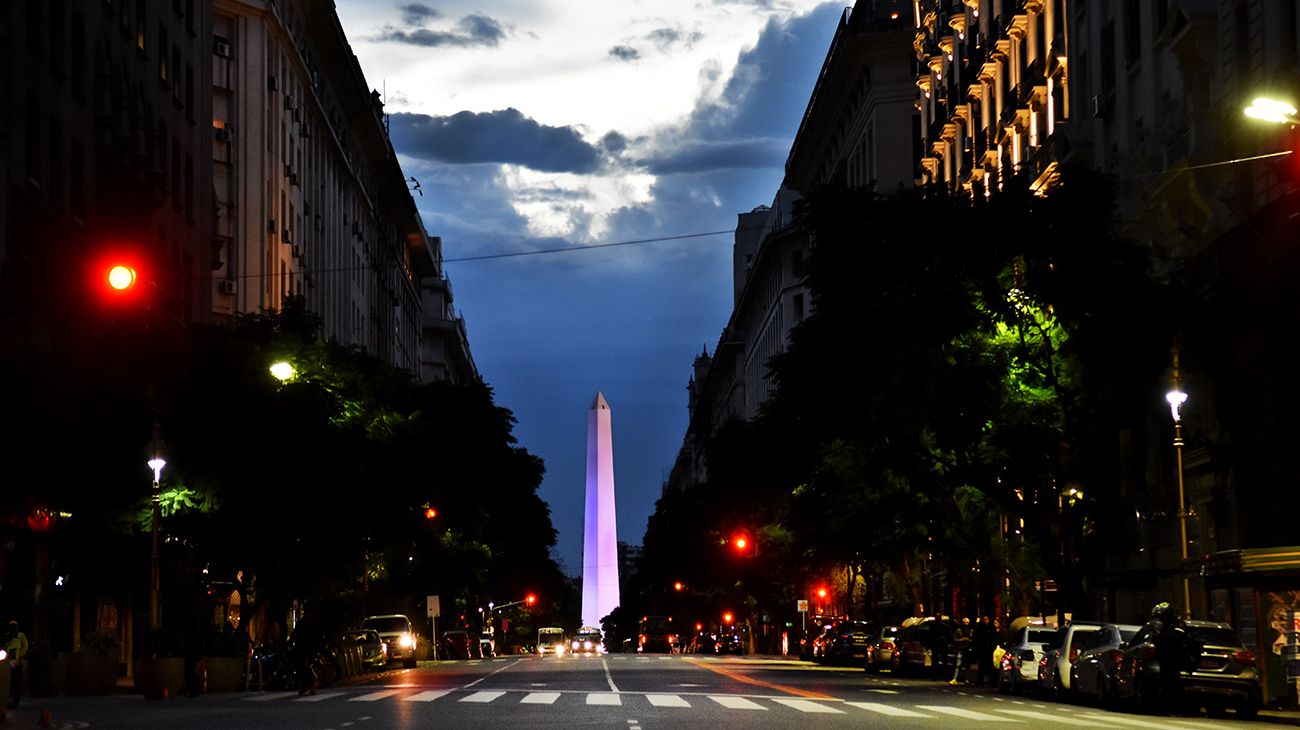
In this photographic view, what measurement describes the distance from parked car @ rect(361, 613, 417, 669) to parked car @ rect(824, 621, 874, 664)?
1554 centimetres

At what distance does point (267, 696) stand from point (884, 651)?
2938 centimetres

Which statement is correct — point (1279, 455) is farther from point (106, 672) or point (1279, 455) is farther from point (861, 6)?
point (861, 6)

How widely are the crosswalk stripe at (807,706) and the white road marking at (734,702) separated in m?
0.55

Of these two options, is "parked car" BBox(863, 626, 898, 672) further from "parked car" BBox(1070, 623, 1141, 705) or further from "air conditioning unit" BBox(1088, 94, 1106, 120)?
"parked car" BBox(1070, 623, 1141, 705)

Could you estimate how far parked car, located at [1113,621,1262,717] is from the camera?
108ft

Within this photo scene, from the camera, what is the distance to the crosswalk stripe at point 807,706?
3190 centimetres

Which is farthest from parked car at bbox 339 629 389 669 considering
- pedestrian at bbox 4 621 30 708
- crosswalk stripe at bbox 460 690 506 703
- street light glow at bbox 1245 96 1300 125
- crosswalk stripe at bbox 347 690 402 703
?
street light glow at bbox 1245 96 1300 125

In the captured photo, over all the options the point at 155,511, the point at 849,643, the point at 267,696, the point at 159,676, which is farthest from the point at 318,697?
the point at 849,643

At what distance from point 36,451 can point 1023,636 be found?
21.5m

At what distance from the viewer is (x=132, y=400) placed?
51594 mm

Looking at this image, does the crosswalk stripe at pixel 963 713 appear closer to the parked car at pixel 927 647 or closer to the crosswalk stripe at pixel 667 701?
the crosswalk stripe at pixel 667 701

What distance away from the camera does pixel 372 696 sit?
130ft

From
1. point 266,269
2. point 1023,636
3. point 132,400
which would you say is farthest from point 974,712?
point 266,269

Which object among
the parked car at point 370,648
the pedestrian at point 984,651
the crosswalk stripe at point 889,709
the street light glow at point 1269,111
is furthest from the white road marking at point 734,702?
the parked car at point 370,648
